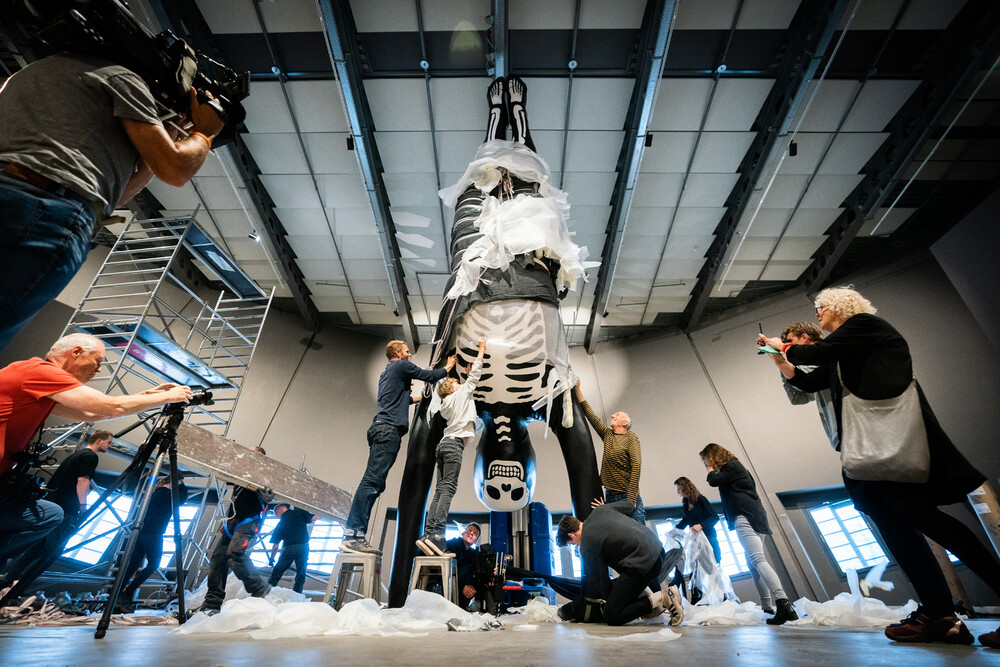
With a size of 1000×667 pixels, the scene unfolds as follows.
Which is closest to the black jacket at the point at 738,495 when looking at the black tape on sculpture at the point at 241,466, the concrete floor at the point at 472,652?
the concrete floor at the point at 472,652

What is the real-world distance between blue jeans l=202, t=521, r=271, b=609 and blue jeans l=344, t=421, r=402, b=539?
3.85 feet

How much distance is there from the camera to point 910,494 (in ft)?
6.05

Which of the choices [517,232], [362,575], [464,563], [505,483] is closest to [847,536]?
[464,563]

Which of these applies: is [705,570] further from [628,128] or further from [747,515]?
[628,128]

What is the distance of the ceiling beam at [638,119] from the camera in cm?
550

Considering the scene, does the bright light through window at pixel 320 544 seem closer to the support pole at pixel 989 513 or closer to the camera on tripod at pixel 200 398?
the camera on tripod at pixel 200 398

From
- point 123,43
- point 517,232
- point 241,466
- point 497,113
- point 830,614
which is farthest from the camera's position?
point 497,113

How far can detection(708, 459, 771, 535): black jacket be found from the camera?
3.81 metres

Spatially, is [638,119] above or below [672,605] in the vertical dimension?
above

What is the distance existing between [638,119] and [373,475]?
5.70 m

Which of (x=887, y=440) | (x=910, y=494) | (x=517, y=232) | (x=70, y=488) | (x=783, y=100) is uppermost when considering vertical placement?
(x=783, y=100)

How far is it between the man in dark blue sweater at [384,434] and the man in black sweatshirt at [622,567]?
1.44 meters

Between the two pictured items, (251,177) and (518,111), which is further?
(251,177)

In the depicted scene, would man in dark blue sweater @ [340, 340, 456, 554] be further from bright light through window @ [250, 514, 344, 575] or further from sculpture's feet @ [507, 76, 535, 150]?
bright light through window @ [250, 514, 344, 575]
